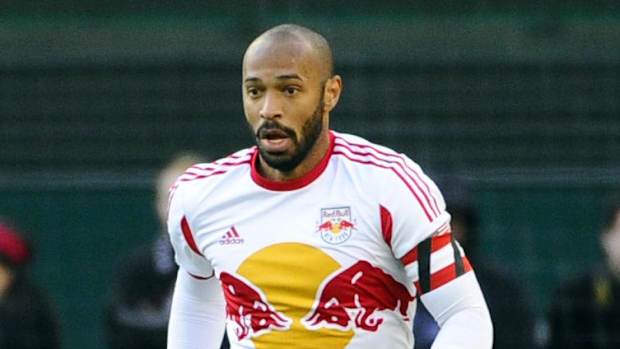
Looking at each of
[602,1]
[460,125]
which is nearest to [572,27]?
[602,1]

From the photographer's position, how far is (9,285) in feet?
26.2

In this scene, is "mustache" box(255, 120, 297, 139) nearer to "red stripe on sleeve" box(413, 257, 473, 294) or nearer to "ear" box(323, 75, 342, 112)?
"ear" box(323, 75, 342, 112)

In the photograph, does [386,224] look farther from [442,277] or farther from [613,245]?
[613,245]

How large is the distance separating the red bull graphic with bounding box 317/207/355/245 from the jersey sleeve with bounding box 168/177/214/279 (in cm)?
43

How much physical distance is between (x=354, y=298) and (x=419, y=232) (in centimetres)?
29

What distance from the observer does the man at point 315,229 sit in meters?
4.79

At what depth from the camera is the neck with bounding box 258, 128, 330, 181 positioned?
4.95 m

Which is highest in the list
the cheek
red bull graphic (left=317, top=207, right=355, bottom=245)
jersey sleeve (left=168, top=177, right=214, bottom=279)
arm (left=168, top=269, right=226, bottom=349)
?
the cheek

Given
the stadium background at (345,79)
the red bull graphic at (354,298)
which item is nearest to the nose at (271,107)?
the red bull graphic at (354,298)

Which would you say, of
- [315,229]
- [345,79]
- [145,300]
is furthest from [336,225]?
[345,79]

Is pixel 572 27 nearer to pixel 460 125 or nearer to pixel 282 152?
pixel 460 125

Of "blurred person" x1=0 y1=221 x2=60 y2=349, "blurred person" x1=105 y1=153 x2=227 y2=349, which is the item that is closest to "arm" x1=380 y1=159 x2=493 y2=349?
"blurred person" x1=105 y1=153 x2=227 y2=349

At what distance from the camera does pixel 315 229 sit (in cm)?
489

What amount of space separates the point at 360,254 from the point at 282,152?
1.16 feet
